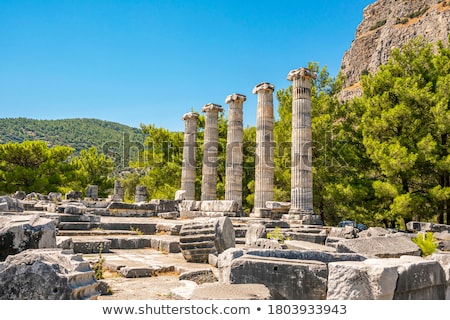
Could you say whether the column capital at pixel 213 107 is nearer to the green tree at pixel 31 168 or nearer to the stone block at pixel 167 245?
the stone block at pixel 167 245

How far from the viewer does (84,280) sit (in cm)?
369

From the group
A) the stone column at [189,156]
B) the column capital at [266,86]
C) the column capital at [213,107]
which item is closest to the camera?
the column capital at [266,86]

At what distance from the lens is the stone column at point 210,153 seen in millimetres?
25484

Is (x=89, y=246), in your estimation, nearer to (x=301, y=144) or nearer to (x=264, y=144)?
(x=301, y=144)

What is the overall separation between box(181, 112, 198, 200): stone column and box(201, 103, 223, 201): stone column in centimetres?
196

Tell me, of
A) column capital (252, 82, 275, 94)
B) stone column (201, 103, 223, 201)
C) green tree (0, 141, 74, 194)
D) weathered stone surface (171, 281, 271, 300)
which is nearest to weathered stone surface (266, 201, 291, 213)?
column capital (252, 82, 275, 94)

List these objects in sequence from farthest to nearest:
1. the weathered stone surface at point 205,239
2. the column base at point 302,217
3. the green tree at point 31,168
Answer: the green tree at point 31,168, the column base at point 302,217, the weathered stone surface at point 205,239

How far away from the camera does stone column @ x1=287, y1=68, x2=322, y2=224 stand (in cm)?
1888

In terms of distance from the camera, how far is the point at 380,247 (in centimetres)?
663

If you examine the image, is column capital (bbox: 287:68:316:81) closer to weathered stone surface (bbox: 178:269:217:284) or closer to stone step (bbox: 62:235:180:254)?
stone step (bbox: 62:235:180:254)

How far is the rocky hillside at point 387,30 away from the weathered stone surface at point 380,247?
69363mm

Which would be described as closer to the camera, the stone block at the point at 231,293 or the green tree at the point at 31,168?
the stone block at the point at 231,293

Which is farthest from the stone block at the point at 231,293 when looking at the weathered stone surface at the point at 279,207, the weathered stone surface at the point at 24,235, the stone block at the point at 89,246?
the weathered stone surface at the point at 279,207
